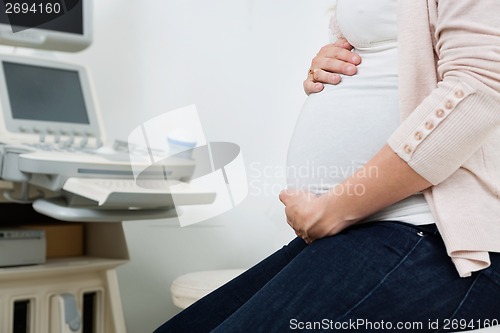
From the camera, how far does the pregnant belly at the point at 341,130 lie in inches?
32.0

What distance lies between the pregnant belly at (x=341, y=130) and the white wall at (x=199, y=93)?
3.99ft

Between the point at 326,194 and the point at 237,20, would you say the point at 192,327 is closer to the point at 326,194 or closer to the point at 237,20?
the point at 326,194

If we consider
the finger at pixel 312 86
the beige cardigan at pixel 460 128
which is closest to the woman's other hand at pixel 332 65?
the finger at pixel 312 86

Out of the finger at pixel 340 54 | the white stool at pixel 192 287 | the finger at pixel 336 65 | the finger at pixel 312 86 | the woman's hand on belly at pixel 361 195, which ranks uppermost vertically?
the finger at pixel 340 54

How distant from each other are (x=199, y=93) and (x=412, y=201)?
1490 mm

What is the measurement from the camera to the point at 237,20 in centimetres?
217

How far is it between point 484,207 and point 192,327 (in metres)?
0.52

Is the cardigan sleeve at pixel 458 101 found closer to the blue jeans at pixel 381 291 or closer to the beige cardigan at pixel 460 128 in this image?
the beige cardigan at pixel 460 128

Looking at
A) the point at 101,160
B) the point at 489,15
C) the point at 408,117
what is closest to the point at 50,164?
the point at 101,160

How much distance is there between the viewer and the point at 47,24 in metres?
1.66

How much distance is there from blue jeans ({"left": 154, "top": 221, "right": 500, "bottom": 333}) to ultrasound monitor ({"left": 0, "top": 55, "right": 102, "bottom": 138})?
3.50ft

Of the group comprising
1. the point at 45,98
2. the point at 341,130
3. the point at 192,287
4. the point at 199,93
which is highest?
the point at 341,130

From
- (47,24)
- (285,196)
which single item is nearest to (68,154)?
(47,24)

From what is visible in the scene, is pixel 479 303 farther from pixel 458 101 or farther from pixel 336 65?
pixel 336 65
